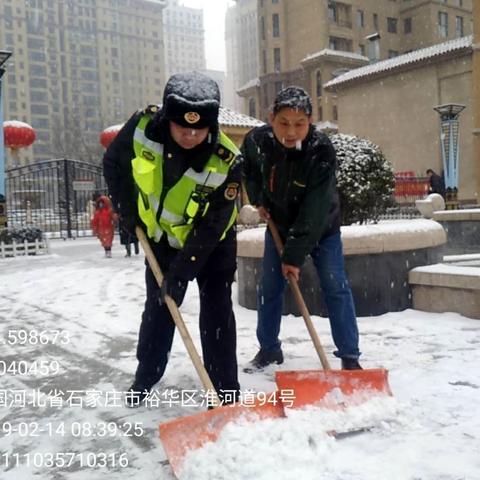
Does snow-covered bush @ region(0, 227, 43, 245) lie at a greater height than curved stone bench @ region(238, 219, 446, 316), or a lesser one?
greater

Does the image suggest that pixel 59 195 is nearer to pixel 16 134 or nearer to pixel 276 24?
pixel 16 134

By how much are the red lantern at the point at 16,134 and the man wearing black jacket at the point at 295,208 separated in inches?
617

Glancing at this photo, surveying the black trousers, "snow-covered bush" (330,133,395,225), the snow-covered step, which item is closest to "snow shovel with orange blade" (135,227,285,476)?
the black trousers

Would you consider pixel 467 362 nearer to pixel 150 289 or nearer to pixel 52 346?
pixel 150 289

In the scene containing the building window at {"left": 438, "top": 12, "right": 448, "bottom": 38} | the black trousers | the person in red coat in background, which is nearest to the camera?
the black trousers

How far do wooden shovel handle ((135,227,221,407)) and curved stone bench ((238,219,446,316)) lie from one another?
206cm

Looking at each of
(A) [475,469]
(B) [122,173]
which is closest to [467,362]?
(A) [475,469]

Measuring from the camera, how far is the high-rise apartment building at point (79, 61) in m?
85.3

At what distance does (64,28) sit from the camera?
9250 centimetres

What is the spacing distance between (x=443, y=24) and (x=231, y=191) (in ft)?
158

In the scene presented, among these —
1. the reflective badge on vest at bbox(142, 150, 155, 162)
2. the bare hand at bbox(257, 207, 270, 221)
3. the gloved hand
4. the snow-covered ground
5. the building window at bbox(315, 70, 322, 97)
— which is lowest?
the snow-covered ground

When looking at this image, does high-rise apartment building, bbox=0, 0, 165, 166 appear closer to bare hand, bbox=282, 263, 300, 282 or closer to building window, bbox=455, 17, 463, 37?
building window, bbox=455, 17, 463, 37

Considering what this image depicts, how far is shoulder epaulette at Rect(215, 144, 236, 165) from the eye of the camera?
2629 millimetres

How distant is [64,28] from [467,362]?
101083 millimetres
